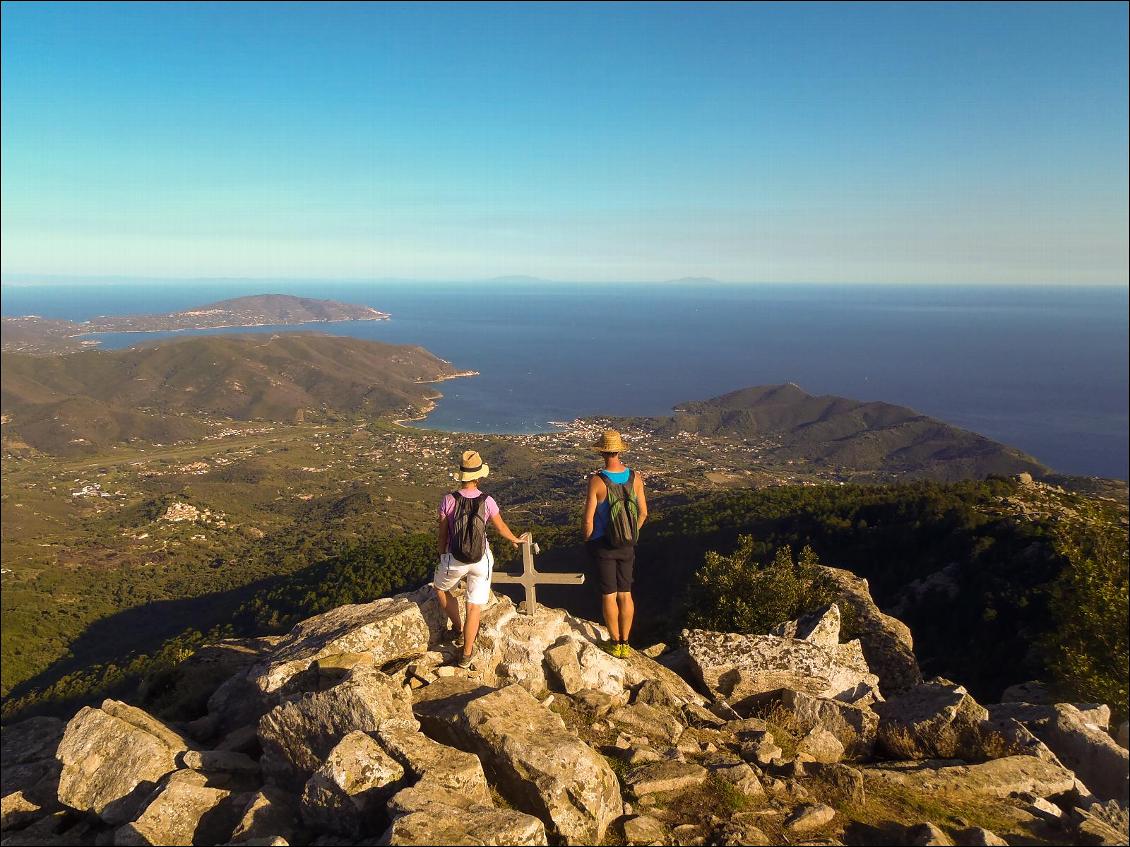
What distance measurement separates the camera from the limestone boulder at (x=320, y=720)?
6645 millimetres

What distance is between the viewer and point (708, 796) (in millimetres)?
6344

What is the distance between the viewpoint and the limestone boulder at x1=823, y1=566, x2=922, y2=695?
1169cm

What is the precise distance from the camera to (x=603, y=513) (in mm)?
8984

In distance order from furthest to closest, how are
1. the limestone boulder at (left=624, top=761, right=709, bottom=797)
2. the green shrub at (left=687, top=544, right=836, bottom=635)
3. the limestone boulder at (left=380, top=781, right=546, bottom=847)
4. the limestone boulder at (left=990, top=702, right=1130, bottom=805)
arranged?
the green shrub at (left=687, top=544, right=836, bottom=635) < the limestone boulder at (left=990, top=702, right=1130, bottom=805) < the limestone boulder at (left=624, top=761, right=709, bottom=797) < the limestone boulder at (left=380, top=781, right=546, bottom=847)

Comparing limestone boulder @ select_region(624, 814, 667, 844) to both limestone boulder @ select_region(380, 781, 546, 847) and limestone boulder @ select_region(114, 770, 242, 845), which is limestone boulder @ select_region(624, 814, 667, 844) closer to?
limestone boulder @ select_region(380, 781, 546, 847)

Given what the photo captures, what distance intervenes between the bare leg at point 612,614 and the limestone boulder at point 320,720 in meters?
3.40

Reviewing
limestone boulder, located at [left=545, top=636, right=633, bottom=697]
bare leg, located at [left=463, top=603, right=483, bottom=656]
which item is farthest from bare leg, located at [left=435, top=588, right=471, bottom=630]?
limestone boulder, located at [left=545, top=636, right=633, bottom=697]

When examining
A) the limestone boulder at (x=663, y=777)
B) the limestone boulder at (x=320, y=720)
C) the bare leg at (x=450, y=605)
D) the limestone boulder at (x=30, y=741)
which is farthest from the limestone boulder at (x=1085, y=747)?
the limestone boulder at (x=30, y=741)

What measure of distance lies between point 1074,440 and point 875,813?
21010 cm

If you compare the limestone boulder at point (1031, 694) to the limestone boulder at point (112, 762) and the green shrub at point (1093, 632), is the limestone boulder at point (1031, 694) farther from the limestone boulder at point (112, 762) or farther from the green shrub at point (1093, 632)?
the limestone boulder at point (112, 762)

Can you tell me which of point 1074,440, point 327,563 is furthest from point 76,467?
point 1074,440

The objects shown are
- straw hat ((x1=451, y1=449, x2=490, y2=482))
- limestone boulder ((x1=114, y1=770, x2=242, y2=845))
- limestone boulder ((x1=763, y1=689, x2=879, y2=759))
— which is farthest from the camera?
straw hat ((x1=451, y1=449, x2=490, y2=482))

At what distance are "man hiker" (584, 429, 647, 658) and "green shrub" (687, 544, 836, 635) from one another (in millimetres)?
3802

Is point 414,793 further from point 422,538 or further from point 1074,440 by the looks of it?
point 1074,440
